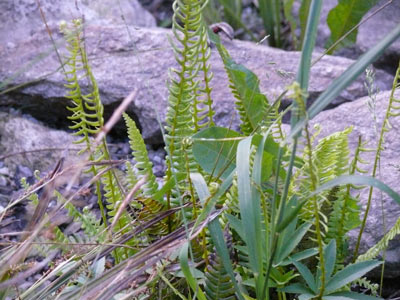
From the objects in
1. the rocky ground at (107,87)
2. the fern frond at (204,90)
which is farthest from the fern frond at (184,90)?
the rocky ground at (107,87)

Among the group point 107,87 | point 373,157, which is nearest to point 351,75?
point 373,157

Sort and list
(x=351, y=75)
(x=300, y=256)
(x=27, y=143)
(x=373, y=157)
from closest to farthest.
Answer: (x=351, y=75) < (x=300, y=256) < (x=373, y=157) < (x=27, y=143)

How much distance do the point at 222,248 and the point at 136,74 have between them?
1.25 metres

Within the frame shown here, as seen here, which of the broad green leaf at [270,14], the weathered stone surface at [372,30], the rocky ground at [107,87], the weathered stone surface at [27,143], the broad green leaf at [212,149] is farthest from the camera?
the broad green leaf at [270,14]

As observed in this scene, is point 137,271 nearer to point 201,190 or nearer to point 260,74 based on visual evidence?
point 201,190

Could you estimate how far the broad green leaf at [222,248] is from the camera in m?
1.04

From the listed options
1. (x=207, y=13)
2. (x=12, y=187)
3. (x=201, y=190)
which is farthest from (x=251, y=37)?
(x=201, y=190)

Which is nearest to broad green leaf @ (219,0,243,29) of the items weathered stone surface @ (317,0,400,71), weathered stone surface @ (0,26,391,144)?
weathered stone surface @ (317,0,400,71)

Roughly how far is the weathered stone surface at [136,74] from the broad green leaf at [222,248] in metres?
0.91

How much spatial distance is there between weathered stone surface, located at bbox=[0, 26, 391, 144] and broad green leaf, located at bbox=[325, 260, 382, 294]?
993 millimetres

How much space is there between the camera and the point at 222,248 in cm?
108

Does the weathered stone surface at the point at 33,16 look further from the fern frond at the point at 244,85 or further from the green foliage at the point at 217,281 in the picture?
the green foliage at the point at 217,281

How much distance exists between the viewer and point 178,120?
131 centimetres

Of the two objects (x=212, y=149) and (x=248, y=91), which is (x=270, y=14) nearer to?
(x=248, y=91)
